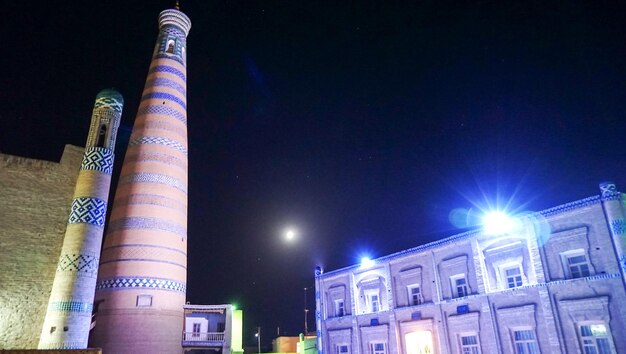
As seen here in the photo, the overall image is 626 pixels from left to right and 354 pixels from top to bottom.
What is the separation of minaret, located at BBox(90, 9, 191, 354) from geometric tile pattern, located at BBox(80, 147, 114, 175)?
12.7 feet

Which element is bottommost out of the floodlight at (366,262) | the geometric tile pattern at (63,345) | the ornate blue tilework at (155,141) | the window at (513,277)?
the geometric tile pattern at (63,345)

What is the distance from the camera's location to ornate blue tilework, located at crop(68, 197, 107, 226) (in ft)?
52.3

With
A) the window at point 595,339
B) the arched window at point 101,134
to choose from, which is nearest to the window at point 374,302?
the window at point 595,339

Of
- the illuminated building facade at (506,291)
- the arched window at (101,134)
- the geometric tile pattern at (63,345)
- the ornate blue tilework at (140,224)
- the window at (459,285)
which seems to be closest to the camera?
the geometric tile pattern at (63,345)

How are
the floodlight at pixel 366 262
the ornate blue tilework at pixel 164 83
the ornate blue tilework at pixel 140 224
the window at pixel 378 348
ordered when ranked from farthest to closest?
the floodlight at pixel 366 262
the window at pixel 378 348
the ornate blue tilework at pixel 164 83
the ornate blue tilework at pixel 140 224

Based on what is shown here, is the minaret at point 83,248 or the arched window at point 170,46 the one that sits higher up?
the arched window at point 170,46

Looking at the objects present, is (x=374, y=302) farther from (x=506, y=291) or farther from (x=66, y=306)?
(x=66, y=306)

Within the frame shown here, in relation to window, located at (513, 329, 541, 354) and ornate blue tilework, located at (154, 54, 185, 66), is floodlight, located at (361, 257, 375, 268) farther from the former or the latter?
ornate blue tilework, located at (154, 54, 185, 66)

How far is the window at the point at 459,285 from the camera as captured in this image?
72.9 feet

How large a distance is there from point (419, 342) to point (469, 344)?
3.06 metres

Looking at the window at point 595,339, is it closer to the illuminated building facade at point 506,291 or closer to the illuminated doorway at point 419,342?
the illuminated building facade at point 506,291

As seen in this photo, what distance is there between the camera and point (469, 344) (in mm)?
21141

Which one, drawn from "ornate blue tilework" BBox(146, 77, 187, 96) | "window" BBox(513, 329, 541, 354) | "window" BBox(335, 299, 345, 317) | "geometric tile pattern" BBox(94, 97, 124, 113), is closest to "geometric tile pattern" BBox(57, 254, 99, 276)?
"geometric tile pattern" BBox(94, 97, 124, 113)

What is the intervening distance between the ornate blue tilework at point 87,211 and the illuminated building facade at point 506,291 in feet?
54.9
